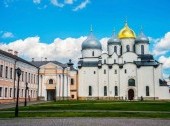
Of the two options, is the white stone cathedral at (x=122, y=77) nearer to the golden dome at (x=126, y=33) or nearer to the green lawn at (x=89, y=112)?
the golden dome at (x=126, y=33)

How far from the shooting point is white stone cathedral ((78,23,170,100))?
80.0 m

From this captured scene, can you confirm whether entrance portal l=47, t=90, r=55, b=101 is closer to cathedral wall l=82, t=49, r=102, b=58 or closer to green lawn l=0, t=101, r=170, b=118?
cathedral wall l=82, t=49, r=102, b=58

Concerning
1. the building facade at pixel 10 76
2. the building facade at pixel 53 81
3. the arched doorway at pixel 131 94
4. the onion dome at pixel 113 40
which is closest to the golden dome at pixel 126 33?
the onion dome at pixel 113 40

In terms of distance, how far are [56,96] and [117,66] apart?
57.2 ft

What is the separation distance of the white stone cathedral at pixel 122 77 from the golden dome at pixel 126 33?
4217mm

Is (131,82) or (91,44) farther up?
(91,44)

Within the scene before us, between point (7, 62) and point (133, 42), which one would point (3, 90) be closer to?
point (7, 62)

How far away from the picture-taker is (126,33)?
88250 mm

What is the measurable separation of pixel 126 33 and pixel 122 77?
13793 mm

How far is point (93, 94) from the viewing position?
81.5 meters

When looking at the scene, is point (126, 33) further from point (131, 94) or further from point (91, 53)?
point (131, 94)

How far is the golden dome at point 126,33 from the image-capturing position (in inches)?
3450

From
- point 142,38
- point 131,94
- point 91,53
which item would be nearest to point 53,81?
point 91,53

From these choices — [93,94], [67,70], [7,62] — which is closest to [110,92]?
[93,94]
